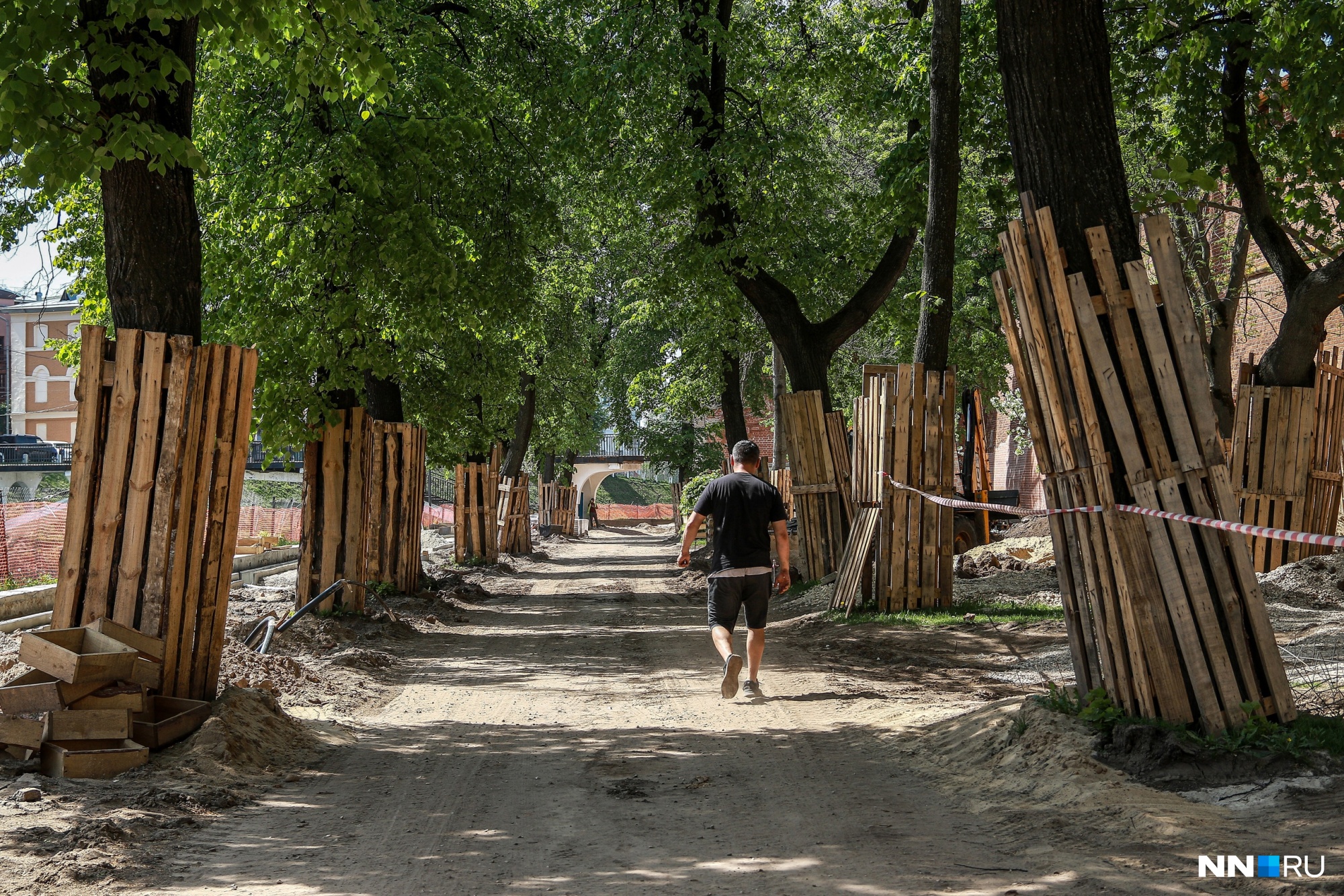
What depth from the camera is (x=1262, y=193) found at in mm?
13258

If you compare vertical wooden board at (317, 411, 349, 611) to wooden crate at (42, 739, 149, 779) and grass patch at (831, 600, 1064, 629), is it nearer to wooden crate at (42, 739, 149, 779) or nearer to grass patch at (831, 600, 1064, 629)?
grass patch at (831, 600, 1064, 629)

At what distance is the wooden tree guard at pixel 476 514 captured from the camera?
24.2 meters

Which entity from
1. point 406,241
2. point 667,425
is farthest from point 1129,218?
point 667,425

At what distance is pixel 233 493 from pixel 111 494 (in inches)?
31.7

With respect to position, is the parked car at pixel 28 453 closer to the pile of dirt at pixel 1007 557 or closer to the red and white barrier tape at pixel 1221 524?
the pile of dirt at pixel 1007 557

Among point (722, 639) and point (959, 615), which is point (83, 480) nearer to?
point (722, 639)

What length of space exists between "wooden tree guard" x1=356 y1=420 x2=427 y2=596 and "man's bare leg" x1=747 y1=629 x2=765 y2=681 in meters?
6.51

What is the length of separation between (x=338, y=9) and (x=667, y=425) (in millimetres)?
37573

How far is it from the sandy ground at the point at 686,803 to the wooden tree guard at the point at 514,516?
18.9m

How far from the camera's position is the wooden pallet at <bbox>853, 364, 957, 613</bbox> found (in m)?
12.4

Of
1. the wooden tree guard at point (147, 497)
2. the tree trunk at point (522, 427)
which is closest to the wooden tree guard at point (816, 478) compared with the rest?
the wooden tree guard at point (147, 497)

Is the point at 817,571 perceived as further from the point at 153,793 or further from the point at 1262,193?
the point at 153,793

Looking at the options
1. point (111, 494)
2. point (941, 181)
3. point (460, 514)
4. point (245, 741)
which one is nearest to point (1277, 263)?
point (941, 181)

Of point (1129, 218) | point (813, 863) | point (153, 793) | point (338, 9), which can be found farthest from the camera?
point (338, 9)
